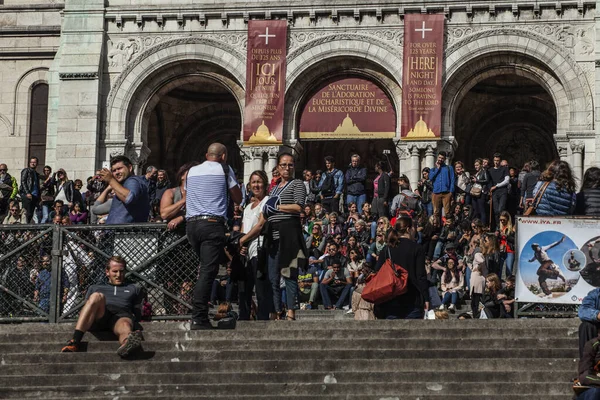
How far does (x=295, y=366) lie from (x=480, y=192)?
1317cm

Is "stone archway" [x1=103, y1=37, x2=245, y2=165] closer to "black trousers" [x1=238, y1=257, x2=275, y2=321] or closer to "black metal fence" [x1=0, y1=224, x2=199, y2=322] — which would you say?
"black metal fence" [x1=0, y1=224, x2=199, y2=322]

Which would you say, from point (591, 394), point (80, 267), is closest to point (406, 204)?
point (80, 267)

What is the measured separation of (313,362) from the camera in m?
14.8

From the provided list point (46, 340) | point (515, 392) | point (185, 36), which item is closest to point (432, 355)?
point (515, 392)

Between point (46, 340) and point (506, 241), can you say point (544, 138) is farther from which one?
point (46, 340)

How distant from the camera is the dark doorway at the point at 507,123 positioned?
35.7m

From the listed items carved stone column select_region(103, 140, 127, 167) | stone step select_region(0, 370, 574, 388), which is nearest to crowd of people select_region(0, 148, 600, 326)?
stone step select_region(0, 370, 574, 388)

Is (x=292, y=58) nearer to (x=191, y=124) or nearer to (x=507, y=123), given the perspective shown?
(x=191, y=124)

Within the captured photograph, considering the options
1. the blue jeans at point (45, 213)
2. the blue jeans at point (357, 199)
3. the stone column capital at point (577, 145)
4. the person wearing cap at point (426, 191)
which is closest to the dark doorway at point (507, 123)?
the stone column capital at point (577, 145)

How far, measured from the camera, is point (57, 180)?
30.1 m

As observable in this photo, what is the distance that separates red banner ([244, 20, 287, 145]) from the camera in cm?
3192

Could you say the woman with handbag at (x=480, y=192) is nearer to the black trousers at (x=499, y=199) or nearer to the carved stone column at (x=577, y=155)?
the black trousers at (x=499, y=199)

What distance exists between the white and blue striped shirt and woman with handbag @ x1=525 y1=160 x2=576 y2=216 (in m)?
4.29

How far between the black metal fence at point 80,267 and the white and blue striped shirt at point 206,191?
2.54 ft
